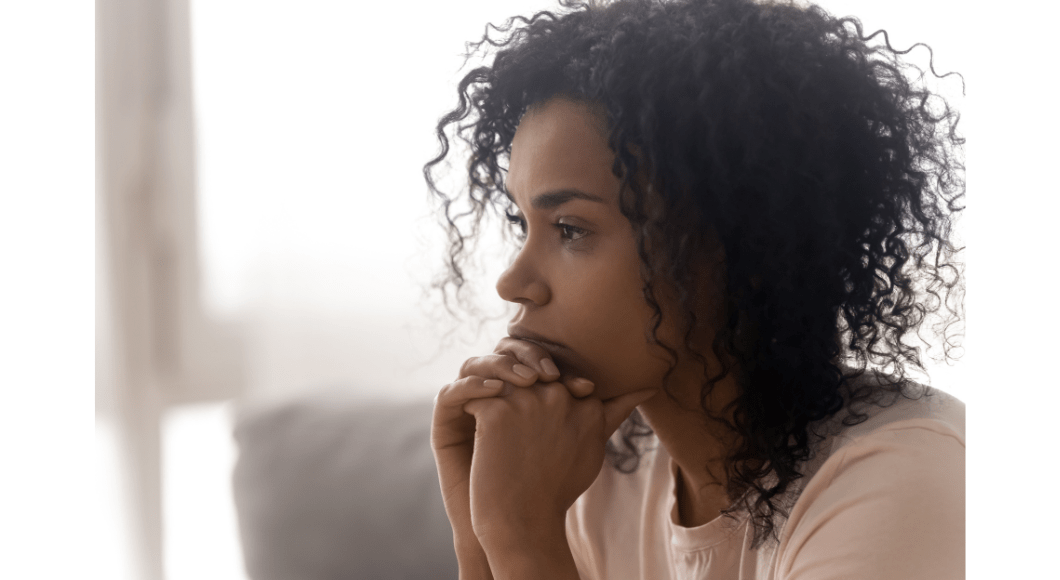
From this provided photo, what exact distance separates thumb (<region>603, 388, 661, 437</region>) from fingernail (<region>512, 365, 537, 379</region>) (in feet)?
0.30

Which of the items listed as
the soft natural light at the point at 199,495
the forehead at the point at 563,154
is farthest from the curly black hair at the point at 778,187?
the soft natural light at the point at 199,495

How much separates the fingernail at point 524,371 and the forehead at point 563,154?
0.17 metres

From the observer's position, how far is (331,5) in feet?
3.51

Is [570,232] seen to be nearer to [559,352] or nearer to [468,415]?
[559,352]

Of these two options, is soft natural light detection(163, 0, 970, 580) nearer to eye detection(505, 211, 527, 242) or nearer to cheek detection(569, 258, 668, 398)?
eye detection(505, 211, 527, 242)

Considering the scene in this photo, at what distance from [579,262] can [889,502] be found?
0.35 metres

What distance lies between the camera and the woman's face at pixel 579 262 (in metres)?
0.76

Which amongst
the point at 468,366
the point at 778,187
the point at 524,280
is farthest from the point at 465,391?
the point at 778,187

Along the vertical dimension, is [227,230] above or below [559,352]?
above

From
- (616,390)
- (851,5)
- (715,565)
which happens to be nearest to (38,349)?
(616,390)

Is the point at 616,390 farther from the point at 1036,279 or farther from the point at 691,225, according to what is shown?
the point at 1036,279

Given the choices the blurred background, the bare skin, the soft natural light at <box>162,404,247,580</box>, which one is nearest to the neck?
the bare skin

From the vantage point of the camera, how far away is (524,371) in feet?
2.61

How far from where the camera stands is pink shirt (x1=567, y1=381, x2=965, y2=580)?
2.08 ft
